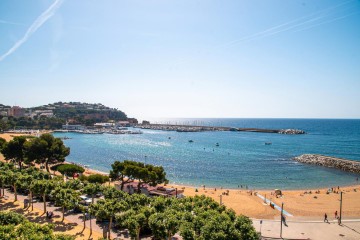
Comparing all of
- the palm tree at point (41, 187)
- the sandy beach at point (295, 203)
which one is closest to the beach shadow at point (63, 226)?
the palm tree at point (41, 187)

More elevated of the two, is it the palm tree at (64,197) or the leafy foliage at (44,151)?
the leafy foliage at (44,151)

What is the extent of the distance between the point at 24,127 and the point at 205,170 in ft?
404

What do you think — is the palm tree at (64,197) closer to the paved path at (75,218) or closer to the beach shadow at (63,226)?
the beach shadow at (63,226)

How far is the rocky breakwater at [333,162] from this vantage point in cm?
6037

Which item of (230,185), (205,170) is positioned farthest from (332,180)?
(205,170)

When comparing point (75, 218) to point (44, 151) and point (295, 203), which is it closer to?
point (44, 151)

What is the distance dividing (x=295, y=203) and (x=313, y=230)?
473 inches

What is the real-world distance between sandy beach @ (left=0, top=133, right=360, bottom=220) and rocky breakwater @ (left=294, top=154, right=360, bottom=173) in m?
19.4

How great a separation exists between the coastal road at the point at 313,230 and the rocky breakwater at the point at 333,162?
40389 mm

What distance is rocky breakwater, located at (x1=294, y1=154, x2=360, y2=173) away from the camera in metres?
60.4

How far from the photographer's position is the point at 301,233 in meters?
22.3

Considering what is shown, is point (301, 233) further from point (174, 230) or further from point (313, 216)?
point (174, 230)

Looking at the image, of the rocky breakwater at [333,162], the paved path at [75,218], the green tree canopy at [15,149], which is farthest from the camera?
the rocky breakwater at [333,162]

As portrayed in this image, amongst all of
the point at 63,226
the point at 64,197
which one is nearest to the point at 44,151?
the point at 64,197
